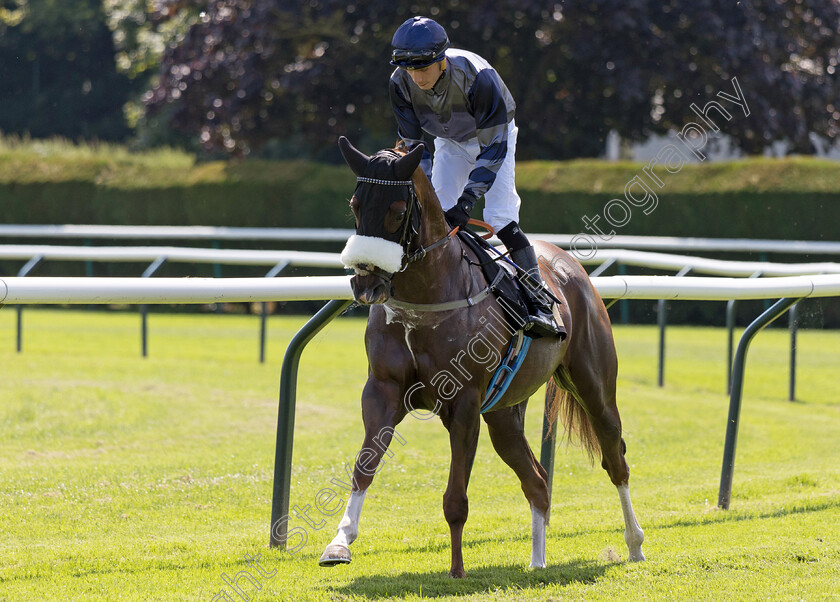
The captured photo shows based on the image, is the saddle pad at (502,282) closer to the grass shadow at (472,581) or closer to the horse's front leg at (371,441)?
the horse's front leg at (371,441)

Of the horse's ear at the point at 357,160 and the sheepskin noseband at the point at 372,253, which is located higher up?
the horse's ear at the point at 357,160

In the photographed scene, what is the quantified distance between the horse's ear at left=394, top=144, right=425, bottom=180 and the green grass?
136 centimetres

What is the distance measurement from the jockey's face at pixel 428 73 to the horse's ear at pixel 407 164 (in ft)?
1.88

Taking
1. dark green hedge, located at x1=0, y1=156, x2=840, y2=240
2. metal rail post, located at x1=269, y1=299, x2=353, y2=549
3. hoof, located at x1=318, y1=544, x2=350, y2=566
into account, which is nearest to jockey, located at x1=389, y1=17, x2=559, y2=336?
metal rail post, located at x1=269, y1=299, x2=353, y2=549

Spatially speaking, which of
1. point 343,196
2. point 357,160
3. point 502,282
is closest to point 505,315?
point 502,282

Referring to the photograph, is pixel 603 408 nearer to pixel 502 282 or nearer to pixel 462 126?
pixel 502 282

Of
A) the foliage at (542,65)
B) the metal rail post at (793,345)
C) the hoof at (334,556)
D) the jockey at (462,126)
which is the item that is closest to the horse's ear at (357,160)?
the jockey at (462,126)

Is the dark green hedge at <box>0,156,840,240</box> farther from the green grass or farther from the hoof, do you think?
the hoof

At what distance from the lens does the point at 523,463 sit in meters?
4.39

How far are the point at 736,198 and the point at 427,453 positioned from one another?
9.01 meters

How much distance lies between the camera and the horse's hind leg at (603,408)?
4742 mm

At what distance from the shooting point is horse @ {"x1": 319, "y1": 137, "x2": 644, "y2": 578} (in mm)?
3578

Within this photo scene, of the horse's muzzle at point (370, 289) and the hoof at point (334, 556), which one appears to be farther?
the horse's muzzle at point (370, 289)

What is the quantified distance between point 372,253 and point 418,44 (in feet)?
2.84
